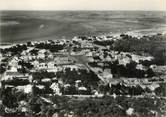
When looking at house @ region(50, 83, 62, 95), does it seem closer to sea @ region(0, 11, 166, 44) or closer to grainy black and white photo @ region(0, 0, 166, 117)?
grainy black and white photo @ region(0, 0, 166, 117)

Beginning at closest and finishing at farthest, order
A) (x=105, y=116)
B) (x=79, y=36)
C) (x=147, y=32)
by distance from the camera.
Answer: (x=105, y=116) < (x=79, y=36) < (x=147, y=32)

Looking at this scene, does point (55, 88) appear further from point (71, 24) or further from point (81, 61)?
point (71, 24)

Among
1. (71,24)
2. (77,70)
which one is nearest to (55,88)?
(77,70)

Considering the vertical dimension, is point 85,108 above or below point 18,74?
below

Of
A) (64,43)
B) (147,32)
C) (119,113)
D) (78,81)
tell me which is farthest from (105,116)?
(147,32)

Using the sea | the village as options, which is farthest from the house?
the sea

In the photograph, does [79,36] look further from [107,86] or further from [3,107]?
[3,107]

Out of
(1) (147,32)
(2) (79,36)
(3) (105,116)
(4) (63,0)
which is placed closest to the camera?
(3) (105,116)
